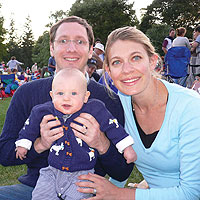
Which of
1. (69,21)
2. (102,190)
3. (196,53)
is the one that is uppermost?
(69,21)

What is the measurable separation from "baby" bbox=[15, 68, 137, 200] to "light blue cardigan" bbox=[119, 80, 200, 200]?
0.28m

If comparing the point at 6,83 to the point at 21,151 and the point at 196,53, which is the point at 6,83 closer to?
the point at 196,53

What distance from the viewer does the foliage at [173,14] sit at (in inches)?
1565

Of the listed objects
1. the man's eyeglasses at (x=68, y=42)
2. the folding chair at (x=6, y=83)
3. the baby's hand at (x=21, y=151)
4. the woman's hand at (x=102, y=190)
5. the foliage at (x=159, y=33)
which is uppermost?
the foliage at (x=159, y=33)

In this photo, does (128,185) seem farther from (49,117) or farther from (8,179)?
(49,117)

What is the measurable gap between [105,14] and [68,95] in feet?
148

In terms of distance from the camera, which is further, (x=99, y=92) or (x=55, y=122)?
(x=99, y=92)

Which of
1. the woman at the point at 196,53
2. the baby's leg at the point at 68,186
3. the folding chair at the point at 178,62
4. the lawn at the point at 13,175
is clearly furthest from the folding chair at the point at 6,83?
the baby's leg at the point at 68,186

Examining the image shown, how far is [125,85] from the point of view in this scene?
2.38 m

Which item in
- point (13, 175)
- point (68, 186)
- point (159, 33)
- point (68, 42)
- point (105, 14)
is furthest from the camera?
point (105, 14)

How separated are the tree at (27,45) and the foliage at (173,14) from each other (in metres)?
47.0

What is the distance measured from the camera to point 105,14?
44.9 meters

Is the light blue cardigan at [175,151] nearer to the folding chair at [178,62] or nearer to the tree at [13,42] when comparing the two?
the folding chair at [178,62]

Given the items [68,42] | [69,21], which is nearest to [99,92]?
[68,42]
